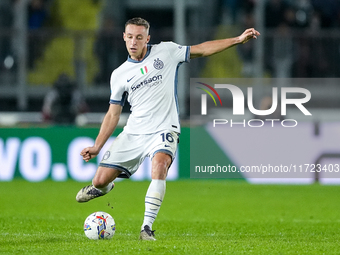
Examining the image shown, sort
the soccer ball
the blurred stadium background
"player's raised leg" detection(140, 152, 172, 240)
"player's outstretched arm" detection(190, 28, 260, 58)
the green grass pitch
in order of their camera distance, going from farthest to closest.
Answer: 1. the blurred stadium background
2. "player's outstretched arm" detection(190, 28, 260, 58)
3. the soccer ball
4. "player's raised leg" detection(140, 152, 172, 240)
5. the green grass pitch

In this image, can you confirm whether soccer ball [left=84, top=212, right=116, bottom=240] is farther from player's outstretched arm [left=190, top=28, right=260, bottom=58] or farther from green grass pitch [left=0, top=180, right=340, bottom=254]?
player's outstretched arm [left=190, top=28, right=260, bottom=58]

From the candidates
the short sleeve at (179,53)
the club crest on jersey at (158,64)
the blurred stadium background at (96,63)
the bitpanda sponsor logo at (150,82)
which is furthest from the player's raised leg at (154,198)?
the blurred stadium background at (96,63)

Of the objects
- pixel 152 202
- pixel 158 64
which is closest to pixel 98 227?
pixel 152 202

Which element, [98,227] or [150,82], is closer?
[98,227]

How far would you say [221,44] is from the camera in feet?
22.8

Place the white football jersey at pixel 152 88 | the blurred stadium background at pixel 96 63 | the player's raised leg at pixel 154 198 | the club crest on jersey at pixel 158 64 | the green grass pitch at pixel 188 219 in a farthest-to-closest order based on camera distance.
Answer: the blurred stadium background at pixel 96 63
the club crest on jersey at pixel 158 64
the white football jersey at pixel 152 88
the player's raised leg at pixel 154 198
the green grass pitch at pixel 188 219

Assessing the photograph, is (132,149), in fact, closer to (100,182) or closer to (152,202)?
(100,182)

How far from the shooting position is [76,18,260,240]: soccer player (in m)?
6.93

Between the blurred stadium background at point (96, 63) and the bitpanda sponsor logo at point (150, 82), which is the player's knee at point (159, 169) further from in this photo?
the blurred stadium background at point (96, 63)

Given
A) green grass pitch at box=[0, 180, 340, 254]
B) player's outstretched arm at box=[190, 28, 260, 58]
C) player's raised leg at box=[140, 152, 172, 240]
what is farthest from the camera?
player's outstretched arm at box=[190, 28, 260, 58]

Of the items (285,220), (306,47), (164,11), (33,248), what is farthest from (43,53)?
(33,248)

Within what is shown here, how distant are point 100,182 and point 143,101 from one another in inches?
37.1

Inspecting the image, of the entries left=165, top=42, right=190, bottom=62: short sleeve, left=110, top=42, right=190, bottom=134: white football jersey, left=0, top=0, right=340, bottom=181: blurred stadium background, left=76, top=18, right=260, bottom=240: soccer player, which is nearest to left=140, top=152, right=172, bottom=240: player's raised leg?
left=76, top=18, right=260, bottom=240: soccer player

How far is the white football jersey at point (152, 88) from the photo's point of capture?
6.98 metres
